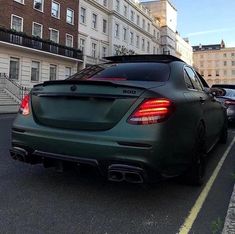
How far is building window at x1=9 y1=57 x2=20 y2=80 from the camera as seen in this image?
104 feet

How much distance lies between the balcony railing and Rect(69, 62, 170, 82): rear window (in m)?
26.5

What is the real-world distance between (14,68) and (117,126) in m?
29.8

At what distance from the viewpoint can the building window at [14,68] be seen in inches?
1251

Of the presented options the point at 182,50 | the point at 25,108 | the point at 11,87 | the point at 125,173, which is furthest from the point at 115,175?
the point at 182,50

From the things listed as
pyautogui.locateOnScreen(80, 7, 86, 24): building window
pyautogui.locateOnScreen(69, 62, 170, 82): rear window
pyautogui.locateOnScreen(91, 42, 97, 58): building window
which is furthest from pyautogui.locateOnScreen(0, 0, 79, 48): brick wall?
pyautogui.locateOnScreen(69, 62, 170, 82): rear window

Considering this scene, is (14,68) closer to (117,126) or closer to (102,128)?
(102,128)

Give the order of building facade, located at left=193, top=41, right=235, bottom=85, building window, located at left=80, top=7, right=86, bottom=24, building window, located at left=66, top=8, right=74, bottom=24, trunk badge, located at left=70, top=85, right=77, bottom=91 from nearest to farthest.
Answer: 1. trunk badge, located at left=70, top=85, right=77, bottom=91
2. building window, located at left=66, top=8, right=74, bottom=24
3. building window, located at left=80, top=7, right=86, bottom=24
4. building facade, located at left=193, top=41, right=235, bottom=85

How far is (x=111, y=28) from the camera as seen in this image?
50.2 meters

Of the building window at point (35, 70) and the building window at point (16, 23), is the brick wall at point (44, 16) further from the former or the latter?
the building window at point (35, 70)

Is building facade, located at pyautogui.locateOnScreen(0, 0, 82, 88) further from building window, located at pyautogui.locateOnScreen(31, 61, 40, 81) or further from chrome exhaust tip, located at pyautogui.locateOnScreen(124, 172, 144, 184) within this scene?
chrome exhaust tip, located at pyautogui.locateOnScreen(124, 172, 144, 184)

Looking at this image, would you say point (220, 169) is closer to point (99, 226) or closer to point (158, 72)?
point (158, 72)

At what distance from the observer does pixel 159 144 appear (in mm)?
3869

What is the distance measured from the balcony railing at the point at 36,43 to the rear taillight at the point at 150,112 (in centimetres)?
2790

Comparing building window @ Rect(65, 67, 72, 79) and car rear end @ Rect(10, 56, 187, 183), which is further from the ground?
building window @ Rect(65, 67, 72, 79)
